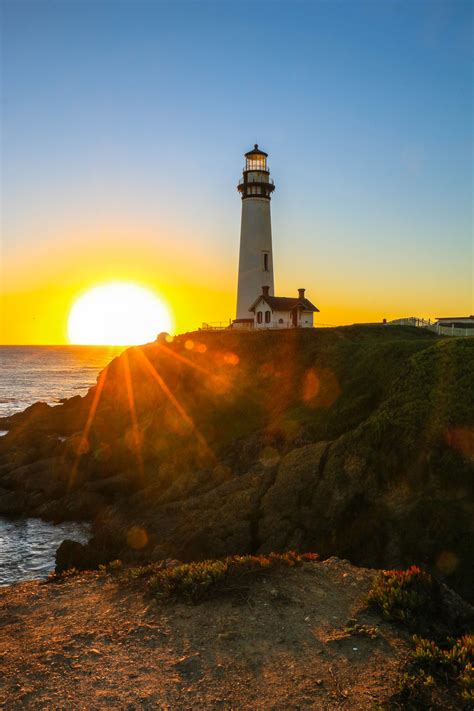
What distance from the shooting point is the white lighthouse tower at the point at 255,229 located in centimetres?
4722

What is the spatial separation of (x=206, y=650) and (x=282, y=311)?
119 feet

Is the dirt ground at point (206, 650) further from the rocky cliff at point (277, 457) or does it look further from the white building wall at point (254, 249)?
the white building wall at point (254, 249)

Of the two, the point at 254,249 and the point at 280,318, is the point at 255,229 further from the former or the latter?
the point at 280,318

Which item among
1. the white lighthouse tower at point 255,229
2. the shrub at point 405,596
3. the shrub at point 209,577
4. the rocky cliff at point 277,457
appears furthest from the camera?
the white lighthouse tower at point 255,229

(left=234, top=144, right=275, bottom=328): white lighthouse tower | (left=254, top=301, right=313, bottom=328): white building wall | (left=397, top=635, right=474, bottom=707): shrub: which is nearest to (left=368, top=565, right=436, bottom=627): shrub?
(left=397, top=635, right=474, bottom=707): shrub

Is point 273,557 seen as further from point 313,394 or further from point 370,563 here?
point 313,394

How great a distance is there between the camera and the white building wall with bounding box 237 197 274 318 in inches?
1860

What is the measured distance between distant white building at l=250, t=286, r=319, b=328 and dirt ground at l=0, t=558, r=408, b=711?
3286cm

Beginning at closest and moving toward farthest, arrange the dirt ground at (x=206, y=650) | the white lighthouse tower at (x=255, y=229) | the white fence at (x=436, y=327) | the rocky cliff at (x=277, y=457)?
1. the dirt ground at (x=206, y=650)
2. the rocky cliff at (x=277, y=457)
3. the white fence at (x=436, y=327)
4. the white lighthouse tower at (x=255, y=229)

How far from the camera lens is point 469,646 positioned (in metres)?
8.27

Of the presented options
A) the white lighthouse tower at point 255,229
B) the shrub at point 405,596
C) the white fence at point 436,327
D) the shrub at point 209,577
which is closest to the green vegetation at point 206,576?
the shrub at point 209,577

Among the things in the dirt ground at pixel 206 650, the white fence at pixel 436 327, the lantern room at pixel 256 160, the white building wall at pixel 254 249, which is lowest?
the dirt ground at pixel 206 650

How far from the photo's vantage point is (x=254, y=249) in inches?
1866

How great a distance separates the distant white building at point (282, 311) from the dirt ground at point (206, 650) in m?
32.9
